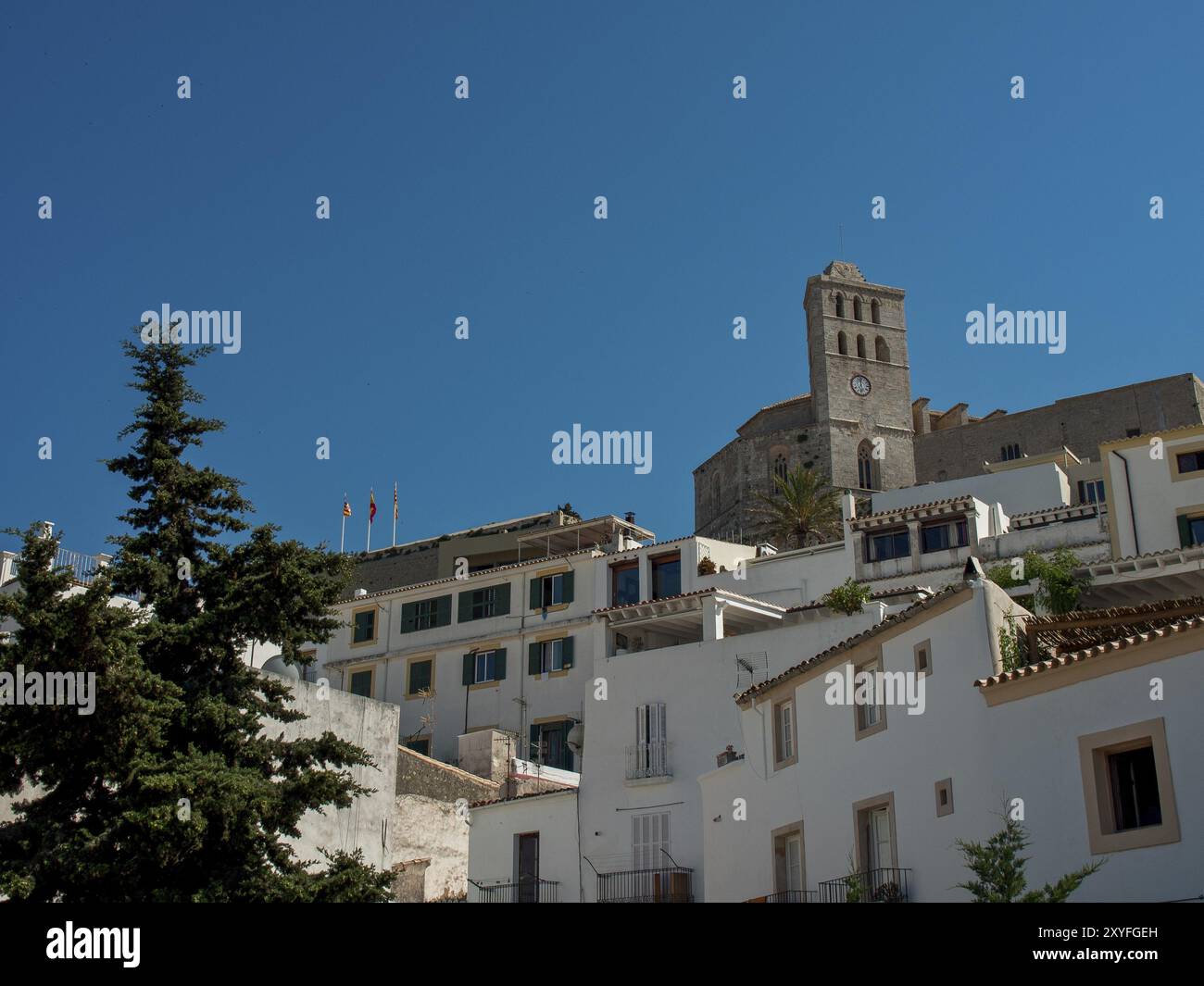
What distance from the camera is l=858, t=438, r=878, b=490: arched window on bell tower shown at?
293ft

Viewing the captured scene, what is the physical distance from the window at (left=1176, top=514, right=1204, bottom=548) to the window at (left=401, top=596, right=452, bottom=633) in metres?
25.8

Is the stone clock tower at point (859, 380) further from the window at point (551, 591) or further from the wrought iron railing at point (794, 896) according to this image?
the wrought iron railing at point (794, 896)

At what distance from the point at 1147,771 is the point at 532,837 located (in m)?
19.5

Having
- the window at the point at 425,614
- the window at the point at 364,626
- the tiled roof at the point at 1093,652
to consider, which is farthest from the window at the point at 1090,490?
the tiled roof at the point at 1093,652

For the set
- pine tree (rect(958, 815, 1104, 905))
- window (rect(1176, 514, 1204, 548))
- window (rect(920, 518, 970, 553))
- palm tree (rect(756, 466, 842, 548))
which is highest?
palm tree (rect(756, 466, 842, 548))

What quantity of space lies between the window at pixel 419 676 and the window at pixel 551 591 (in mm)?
4604

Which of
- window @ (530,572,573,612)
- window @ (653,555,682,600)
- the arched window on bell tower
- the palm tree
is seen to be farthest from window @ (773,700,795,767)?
the arched window on bell tower

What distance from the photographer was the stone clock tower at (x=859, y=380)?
9019 cm

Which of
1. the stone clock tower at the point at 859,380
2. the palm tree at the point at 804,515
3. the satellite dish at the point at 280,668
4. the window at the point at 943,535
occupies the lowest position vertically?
the satellite dish at the point at 280,668

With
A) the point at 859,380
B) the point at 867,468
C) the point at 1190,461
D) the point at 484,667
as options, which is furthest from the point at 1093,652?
the point at 859,380

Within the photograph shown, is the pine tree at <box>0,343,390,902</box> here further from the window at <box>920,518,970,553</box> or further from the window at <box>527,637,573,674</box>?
the window at <box>920,518,970,553</box>

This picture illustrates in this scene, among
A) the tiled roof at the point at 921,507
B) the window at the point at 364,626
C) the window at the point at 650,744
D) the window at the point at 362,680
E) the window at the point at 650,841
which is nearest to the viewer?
the window at the point at 650,841
